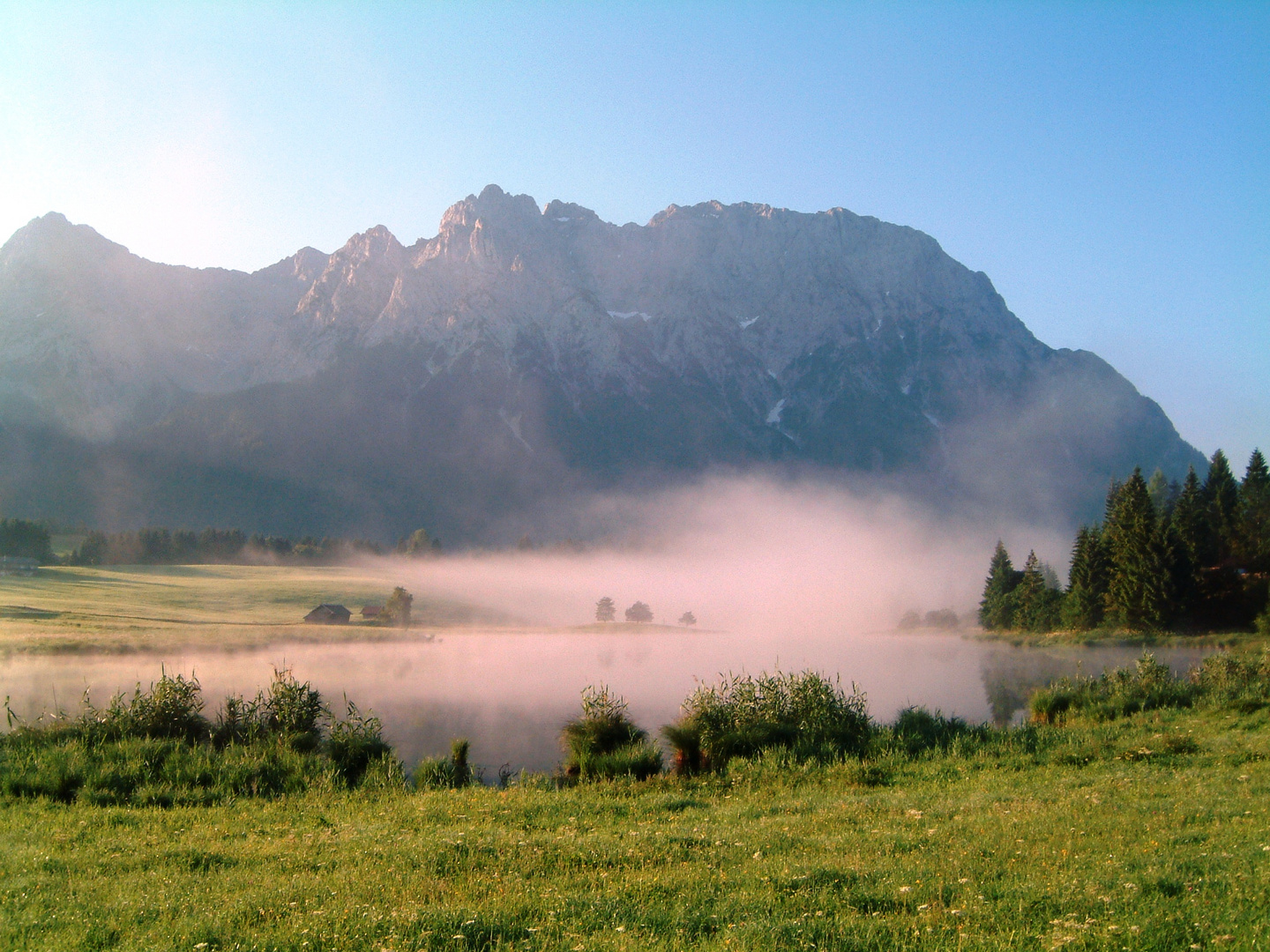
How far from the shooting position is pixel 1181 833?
371 inches

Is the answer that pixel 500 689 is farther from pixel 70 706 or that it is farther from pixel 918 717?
pixel 918 717

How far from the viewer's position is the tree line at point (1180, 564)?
62.1m

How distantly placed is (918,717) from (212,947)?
18.4 meters

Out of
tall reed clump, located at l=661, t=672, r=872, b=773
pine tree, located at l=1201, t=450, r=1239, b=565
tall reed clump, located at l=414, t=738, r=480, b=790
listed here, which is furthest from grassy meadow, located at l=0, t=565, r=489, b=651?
pine tree, located at l=1201, t=450, r=1239, b=565

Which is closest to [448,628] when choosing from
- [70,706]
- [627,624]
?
[627,624]

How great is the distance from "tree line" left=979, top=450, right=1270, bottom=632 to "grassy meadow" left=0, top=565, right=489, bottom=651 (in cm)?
5983

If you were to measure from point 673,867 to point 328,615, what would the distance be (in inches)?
2515

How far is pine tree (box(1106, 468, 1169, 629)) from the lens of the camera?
2453 inches

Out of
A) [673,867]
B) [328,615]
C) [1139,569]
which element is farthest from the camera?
[328,615]

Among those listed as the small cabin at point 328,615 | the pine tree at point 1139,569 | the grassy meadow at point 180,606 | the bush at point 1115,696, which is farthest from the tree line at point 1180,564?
the small cabin at point 328,615

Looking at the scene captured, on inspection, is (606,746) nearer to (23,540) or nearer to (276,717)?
(276,717)

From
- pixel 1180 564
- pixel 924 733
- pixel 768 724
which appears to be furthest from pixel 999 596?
pixel 768 724

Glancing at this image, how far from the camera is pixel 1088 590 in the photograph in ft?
230

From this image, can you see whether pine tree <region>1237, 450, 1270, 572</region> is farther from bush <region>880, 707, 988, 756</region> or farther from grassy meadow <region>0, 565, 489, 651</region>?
grassy meadow <region>0, 565, 489, 651</region>
